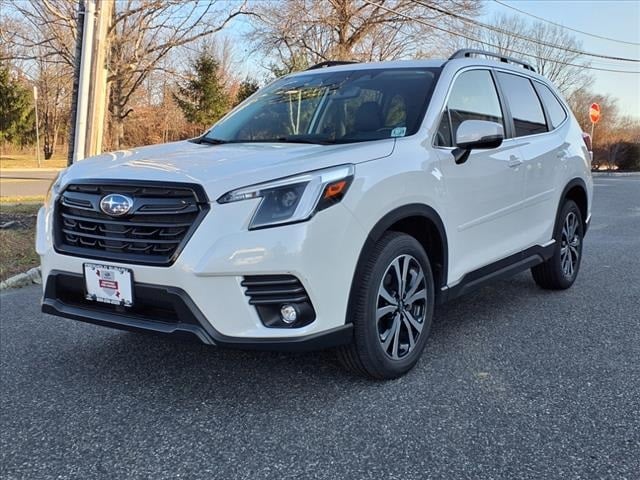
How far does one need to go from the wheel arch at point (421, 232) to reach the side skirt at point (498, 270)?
0.14 meters

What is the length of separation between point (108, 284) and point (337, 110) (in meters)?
1.87

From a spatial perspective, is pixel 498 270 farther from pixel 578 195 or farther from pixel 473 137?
pixel 578 195

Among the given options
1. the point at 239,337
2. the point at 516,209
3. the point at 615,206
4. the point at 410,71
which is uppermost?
the point at 410,71

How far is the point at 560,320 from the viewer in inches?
179

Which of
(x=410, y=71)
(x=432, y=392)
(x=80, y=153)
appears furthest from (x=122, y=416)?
(x=80, y=153)

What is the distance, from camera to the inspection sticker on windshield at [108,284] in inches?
115

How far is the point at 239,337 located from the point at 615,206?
38.6 feet

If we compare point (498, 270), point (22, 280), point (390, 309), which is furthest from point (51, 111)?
point (390, 309)

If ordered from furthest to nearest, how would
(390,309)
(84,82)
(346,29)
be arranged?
(346,29), (84,82), (390,309)

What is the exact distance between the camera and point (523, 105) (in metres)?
4.80

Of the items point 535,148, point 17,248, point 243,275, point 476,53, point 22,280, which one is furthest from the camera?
point 17,248

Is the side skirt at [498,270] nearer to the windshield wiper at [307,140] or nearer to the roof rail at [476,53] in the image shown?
the windshield wiper at [307,140]

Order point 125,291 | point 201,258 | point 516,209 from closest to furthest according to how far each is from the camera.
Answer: point 201,258 < point 125,291 < point 516,209

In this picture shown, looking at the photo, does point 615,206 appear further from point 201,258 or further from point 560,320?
point 201,258
